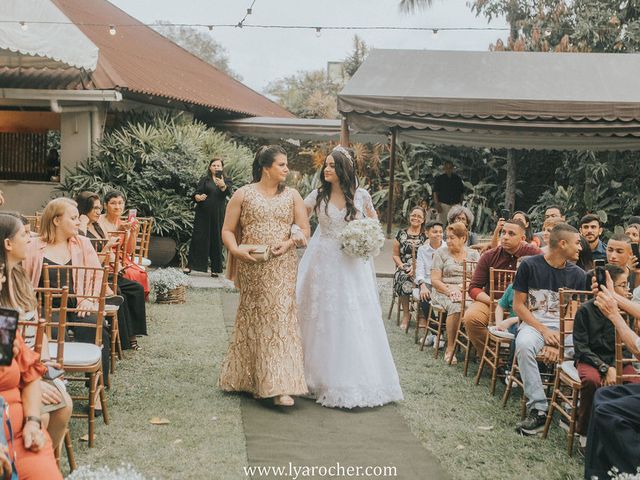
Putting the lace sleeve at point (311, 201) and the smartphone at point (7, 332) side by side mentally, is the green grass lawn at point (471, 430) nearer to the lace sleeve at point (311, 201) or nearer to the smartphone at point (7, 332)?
the lace sleeve at point (311, 201)

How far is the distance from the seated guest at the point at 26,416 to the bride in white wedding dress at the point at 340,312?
8.73 feet

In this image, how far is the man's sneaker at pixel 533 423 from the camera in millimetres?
5207

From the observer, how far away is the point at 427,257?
8.22 m

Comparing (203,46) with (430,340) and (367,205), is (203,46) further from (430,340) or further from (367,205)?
(367,205)

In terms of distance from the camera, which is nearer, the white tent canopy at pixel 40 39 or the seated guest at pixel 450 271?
the seated guest at pixel 450 271

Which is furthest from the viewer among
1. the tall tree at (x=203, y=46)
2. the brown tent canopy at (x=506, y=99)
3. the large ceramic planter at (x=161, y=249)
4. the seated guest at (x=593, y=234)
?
the tall tree at (x=203, y=46)

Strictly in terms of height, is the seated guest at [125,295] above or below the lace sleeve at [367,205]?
below

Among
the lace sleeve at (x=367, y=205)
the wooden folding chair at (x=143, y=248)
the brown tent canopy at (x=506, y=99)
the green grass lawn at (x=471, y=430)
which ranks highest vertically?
the brown tent canopy at (x=506, y=99)

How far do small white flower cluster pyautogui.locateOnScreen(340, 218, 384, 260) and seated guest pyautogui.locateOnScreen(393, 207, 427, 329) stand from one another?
2.88 metres

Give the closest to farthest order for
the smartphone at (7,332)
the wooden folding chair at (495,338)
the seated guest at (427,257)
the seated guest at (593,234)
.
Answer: the smartphone at (7,332) → the wooden folding chair at (495,338) → the seated guest at (593,234) → the seated guest at (427,257)

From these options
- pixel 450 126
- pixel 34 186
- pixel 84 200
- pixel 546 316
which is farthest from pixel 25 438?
pixel 34 186

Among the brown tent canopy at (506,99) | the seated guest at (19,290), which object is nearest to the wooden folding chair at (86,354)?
the seated guest at (19,290)

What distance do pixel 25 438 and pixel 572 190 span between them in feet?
57.4

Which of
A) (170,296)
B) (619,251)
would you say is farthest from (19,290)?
(170,296)
